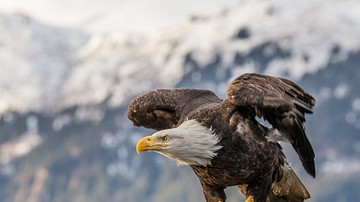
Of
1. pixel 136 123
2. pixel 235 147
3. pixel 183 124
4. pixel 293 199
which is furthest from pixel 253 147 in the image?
pixel 136 123

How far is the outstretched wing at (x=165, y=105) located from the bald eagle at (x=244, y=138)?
16.1 inches

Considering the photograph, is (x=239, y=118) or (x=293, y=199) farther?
(x=293, y=199)

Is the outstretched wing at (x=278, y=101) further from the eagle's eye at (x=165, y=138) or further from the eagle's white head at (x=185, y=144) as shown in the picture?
the eagle's eye at (x=165, y=138)

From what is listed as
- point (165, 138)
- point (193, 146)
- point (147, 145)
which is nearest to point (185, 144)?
point (193, 146)

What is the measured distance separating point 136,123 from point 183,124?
9.01 ft

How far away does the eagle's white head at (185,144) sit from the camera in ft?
34.5

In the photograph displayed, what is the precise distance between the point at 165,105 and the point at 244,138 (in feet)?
7.21

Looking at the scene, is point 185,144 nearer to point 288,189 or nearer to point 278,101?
point 278,101

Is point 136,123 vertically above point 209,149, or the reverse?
point 136,123

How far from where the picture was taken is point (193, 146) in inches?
416

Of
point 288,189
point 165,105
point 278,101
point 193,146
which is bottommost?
point 193,146

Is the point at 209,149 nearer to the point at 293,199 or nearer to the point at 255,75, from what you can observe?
the point at 255,75

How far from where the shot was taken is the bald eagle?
10.5 meters

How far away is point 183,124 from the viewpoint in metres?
11.0
